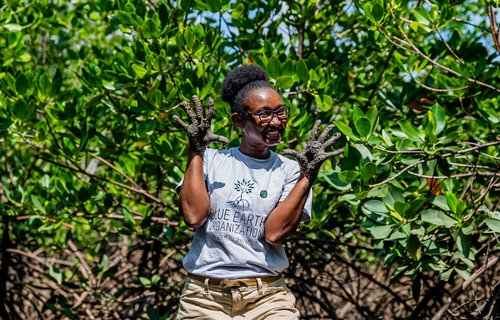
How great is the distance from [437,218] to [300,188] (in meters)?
0.81

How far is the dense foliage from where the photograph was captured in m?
3.13

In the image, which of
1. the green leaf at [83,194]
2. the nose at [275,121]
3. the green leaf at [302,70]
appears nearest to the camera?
the nose at [275,121]

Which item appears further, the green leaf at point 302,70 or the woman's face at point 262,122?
the green leaf at point 302,70

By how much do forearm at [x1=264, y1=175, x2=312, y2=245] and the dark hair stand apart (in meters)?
0.39

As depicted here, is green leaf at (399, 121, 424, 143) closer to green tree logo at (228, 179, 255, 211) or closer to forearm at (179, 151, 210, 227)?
green tree logo at (228, 179, 255, 211)

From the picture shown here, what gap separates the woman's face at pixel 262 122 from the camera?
8.69 feet

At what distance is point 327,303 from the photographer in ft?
14.5

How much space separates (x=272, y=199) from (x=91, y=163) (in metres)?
3.16

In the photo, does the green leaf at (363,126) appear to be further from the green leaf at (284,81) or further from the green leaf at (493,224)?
the green leaf at (493,224)

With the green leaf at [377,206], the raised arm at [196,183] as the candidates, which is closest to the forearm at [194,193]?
the raised arm at [196,183]

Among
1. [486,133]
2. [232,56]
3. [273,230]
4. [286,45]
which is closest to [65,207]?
[232,56]

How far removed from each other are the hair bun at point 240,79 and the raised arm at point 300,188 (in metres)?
0.37

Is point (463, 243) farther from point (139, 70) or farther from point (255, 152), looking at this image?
point (139, 70)

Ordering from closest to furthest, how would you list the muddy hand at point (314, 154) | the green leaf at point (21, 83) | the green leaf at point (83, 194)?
the muddy hand at point (314, 154)
the green leaf at point (21, 83)
the green leaf at point (83, 194)
